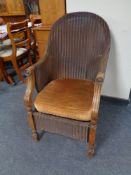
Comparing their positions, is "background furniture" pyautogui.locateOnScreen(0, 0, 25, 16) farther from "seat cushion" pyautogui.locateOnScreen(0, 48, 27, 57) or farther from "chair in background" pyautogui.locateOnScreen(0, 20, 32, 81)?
"seat cushion" pyautogui.locateOnScreen(0, 48, 27, 57)

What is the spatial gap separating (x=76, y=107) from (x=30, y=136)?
2.07 ft

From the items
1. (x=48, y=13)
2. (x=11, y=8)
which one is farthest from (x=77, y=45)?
(x=11, y=8)

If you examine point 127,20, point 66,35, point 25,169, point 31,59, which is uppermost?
point 127,20

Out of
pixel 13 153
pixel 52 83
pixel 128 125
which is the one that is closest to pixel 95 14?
pixel 52 83

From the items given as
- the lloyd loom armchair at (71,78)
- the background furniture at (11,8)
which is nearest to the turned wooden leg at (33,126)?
the lloyd loom armchair at (71,78)

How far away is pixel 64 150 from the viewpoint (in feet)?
4.29

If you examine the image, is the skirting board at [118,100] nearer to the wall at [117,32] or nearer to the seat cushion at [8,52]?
the wall at [117,32]

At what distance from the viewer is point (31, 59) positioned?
2.64m

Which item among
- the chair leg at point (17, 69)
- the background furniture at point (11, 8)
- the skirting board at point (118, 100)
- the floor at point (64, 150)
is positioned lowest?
the floor at point (64, 150)

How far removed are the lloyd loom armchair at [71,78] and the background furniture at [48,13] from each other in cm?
21

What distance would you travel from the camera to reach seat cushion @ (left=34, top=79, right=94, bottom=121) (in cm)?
108

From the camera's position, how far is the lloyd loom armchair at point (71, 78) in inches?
43.0

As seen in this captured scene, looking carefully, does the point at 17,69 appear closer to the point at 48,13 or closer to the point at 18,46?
the point at 18,46

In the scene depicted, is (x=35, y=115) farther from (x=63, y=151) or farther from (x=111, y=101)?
(x=111, y=101)
